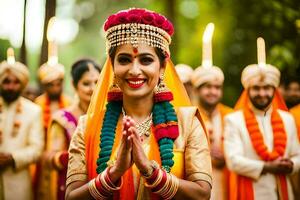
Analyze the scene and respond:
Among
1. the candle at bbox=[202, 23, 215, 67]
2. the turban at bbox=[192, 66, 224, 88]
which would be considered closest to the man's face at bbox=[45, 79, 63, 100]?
the turban at bbox=[192, 66, 224, 88]

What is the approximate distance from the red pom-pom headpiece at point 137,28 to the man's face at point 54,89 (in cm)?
406

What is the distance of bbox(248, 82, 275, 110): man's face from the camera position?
602cm

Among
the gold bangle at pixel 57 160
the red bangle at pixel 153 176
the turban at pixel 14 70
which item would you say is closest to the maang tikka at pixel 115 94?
the red bangle at pixel 153 176

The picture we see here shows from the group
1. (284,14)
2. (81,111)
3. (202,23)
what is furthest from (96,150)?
(202,23)

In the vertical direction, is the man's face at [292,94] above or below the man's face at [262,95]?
above

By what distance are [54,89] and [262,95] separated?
9.19ft

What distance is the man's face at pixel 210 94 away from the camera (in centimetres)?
694

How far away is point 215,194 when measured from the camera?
6426 mm

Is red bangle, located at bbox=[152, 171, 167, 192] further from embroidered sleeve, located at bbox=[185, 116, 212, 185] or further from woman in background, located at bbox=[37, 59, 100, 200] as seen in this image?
woman in background, located at bbox=[37, 59, 100, 200]

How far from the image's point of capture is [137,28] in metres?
3.34

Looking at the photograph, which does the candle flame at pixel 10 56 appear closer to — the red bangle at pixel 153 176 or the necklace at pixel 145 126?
the necklace at pixel 145 126

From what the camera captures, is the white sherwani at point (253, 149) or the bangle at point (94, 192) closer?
the bangle at point (94, 192)

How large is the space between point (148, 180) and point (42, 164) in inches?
144

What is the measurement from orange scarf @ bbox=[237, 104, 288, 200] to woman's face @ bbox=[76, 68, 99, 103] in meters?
1.72
